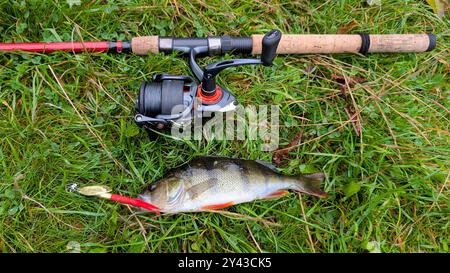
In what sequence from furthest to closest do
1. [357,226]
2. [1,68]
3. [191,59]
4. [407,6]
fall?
[407,6] → [1,68] → [357,226] → [191,59]

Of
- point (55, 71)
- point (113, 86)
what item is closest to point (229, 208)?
point (113, 86)

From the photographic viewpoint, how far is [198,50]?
2602mm

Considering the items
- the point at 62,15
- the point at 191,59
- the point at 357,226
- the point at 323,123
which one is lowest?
the point at 357,226

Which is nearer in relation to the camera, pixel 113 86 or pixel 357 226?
pixel 357 226

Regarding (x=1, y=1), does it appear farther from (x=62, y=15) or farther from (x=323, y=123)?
(x=323, y=123)

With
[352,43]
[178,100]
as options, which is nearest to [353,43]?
[352,43]

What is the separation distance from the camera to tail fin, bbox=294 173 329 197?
2.56 metres

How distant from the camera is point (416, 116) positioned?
2.83 meters

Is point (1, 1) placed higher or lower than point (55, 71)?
higher

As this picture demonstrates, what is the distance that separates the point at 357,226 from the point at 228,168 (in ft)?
3.00

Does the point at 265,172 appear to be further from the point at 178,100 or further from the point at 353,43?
the point at 353,43

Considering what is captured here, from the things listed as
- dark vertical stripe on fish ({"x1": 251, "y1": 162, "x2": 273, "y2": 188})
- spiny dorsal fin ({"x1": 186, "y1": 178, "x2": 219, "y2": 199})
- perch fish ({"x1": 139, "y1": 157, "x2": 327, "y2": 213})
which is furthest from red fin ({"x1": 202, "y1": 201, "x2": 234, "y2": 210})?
dark vertical stripe on fish ({"x1": 251, "y1": 162, "x2": 273, "y2": 188})

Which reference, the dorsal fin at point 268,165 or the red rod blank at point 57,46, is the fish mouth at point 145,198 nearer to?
the dorsal fin at point 268,165

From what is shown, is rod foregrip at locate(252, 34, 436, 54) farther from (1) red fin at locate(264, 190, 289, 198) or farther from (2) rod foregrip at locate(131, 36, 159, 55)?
(1) red fin at locate(264, 190, 289, 198)
